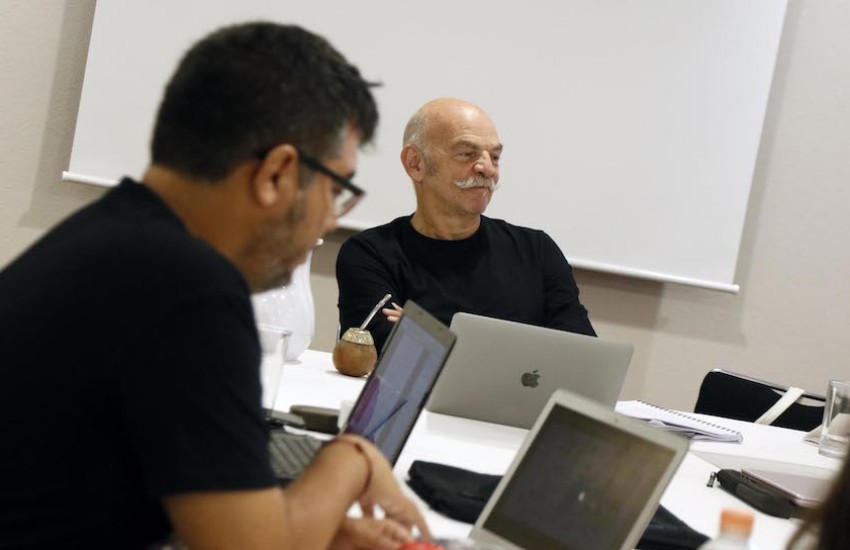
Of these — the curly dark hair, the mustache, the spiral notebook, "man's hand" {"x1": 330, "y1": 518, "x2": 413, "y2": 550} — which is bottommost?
the spiral notebook

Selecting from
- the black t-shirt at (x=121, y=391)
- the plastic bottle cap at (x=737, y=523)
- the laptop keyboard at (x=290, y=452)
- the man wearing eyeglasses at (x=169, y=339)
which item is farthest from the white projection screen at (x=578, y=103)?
the plastic bottle cap at (x=737, y=523)

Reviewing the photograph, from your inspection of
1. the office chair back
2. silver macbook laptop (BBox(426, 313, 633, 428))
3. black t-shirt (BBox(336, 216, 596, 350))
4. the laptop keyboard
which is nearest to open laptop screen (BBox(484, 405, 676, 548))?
the laptop keyboard

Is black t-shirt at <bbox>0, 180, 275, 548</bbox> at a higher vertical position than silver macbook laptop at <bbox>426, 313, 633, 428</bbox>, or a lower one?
higher

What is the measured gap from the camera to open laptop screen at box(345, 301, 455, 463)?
1.51 meters

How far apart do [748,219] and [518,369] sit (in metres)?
2.15

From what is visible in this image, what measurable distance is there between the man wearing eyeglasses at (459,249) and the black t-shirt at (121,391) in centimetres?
201

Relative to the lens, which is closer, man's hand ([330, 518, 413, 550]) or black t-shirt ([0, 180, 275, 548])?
black t-shirt ([0, 180, 275, 548])

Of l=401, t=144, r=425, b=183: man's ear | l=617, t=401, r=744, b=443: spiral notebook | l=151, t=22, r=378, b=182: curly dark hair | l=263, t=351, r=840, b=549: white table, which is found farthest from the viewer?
l=401, t=144, r=425, b=183: man's ear

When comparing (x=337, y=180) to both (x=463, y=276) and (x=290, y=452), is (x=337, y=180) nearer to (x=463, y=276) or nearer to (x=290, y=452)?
(x=290, y=452)

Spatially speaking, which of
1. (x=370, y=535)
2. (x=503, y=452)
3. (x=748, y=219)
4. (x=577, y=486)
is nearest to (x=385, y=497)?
(x=370, y=535)

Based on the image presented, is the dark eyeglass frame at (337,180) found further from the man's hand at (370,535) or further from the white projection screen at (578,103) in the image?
the white projection screen at (578,103)

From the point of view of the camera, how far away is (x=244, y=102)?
43.5 inches

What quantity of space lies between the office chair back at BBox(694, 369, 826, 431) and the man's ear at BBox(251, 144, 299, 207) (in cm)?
232

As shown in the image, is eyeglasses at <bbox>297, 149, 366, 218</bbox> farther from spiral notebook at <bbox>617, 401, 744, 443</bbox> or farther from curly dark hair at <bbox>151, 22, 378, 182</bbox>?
spiral notebook at <bbox>617, 401, 744, 443</bbox>
